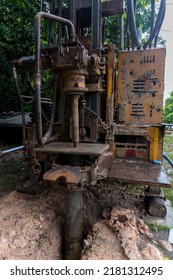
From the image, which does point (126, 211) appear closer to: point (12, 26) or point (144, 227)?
point (144, 227)

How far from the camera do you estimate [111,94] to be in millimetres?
2164

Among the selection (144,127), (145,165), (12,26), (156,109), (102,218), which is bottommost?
(102,218)

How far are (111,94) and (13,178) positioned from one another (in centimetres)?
199

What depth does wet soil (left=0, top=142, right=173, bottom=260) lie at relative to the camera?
59.3 inches

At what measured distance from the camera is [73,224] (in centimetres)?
171

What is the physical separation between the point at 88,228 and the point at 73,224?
1.06 ft

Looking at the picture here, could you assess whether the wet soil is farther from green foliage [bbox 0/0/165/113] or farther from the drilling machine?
green foliage [bbox 0/0/165/113]

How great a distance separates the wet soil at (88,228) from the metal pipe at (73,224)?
100 mm

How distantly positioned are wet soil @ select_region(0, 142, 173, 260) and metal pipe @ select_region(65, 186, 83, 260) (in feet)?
0.33

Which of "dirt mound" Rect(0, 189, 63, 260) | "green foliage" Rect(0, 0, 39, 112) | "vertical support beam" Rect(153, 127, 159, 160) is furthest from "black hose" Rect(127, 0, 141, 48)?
"green foliage" Rect(0, 0, 39, 112)

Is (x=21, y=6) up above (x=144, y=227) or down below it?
above

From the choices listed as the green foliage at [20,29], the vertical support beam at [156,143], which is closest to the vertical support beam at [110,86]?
the vertical support beam at [156,143]
